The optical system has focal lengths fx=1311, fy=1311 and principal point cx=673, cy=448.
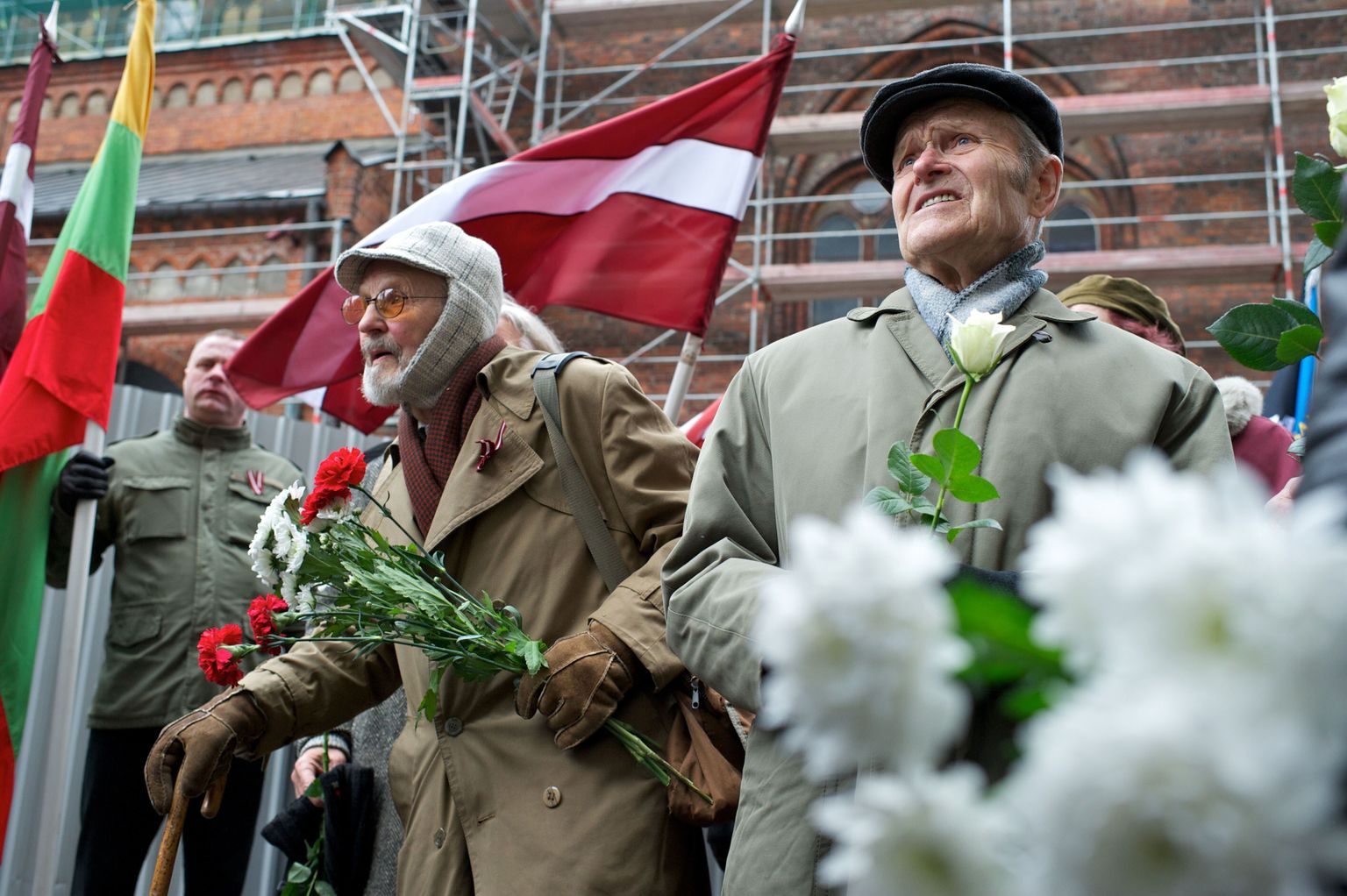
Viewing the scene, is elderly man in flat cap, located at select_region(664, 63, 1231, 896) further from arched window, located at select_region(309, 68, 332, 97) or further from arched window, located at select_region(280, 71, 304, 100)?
arched window, located at select_region(280, 71, 304, 100)

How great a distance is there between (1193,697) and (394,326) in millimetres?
2532

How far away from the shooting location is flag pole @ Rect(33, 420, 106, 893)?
3857 mm

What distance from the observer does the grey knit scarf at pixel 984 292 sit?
2053 millimetres

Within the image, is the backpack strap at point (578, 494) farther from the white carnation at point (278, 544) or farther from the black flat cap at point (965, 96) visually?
the black flat cap at point (965, 96)

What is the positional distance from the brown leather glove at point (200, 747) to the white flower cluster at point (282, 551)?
1.07 feet

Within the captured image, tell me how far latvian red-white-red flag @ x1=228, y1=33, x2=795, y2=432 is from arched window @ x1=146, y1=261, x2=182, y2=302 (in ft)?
34.7

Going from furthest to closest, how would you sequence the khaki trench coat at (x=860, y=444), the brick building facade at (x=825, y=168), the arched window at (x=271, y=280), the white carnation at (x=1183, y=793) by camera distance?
the arched window at (x=271, y=280) < the brick building facade at (x=825, y=168) < the khaki trench coat at (x=860, y=444) < the white carnation at (x=1183, y=793)

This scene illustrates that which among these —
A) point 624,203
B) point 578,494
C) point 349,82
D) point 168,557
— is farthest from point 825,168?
point 578,494

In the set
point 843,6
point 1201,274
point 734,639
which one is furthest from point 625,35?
point 734,639

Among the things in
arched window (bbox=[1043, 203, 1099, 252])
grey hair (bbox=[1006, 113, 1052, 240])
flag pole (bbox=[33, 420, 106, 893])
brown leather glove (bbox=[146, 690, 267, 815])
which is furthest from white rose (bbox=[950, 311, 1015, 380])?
arched window (bbox=[1043, 203, 1099, 252])

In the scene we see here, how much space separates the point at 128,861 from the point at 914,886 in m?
4.11

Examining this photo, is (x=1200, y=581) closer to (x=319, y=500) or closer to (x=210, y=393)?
(x=319, y=500)

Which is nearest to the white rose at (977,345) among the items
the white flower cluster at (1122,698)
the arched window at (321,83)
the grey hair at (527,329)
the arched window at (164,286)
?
the white flower cluster at (1122,698)

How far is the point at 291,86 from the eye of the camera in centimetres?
1733
